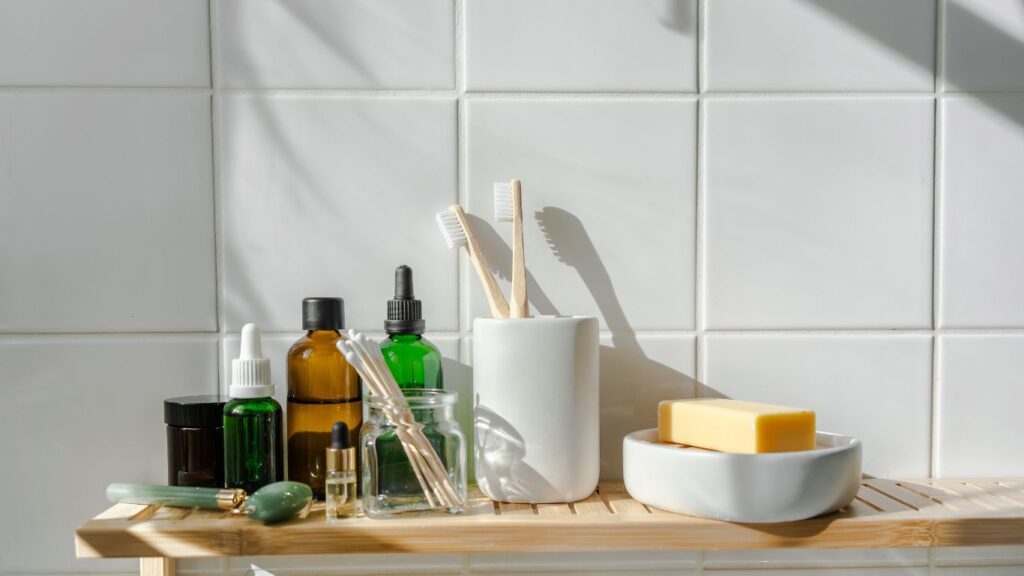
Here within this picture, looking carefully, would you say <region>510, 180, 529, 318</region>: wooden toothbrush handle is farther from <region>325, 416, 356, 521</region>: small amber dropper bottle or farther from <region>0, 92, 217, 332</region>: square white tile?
<region>0, 92, 217, 332</region>: square white tile

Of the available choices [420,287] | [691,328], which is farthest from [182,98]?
[691,328]

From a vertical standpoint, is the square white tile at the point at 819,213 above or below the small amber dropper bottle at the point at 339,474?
above

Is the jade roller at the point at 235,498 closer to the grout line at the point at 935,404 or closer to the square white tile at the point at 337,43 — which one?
the square white tile at the point at 337,43

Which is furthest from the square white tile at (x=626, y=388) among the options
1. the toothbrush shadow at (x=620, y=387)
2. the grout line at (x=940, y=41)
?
the grout line at (x=940, y=41)

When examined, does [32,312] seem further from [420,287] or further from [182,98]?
[420,287]

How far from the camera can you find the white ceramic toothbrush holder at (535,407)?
59 cm

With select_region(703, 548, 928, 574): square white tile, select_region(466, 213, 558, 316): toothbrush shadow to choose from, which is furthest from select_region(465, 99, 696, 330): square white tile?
select_region(703, 548, 928, 574): square white tile

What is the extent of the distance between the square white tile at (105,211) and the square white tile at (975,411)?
0.65 meters

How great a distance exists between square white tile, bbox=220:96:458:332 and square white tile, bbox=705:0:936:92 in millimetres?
245

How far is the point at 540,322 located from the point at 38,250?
44 centimetres

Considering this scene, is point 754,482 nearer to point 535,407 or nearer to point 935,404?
point 535,407

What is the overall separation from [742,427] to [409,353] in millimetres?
261

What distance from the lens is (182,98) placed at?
69 cm

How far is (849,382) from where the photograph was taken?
2.33 ft
